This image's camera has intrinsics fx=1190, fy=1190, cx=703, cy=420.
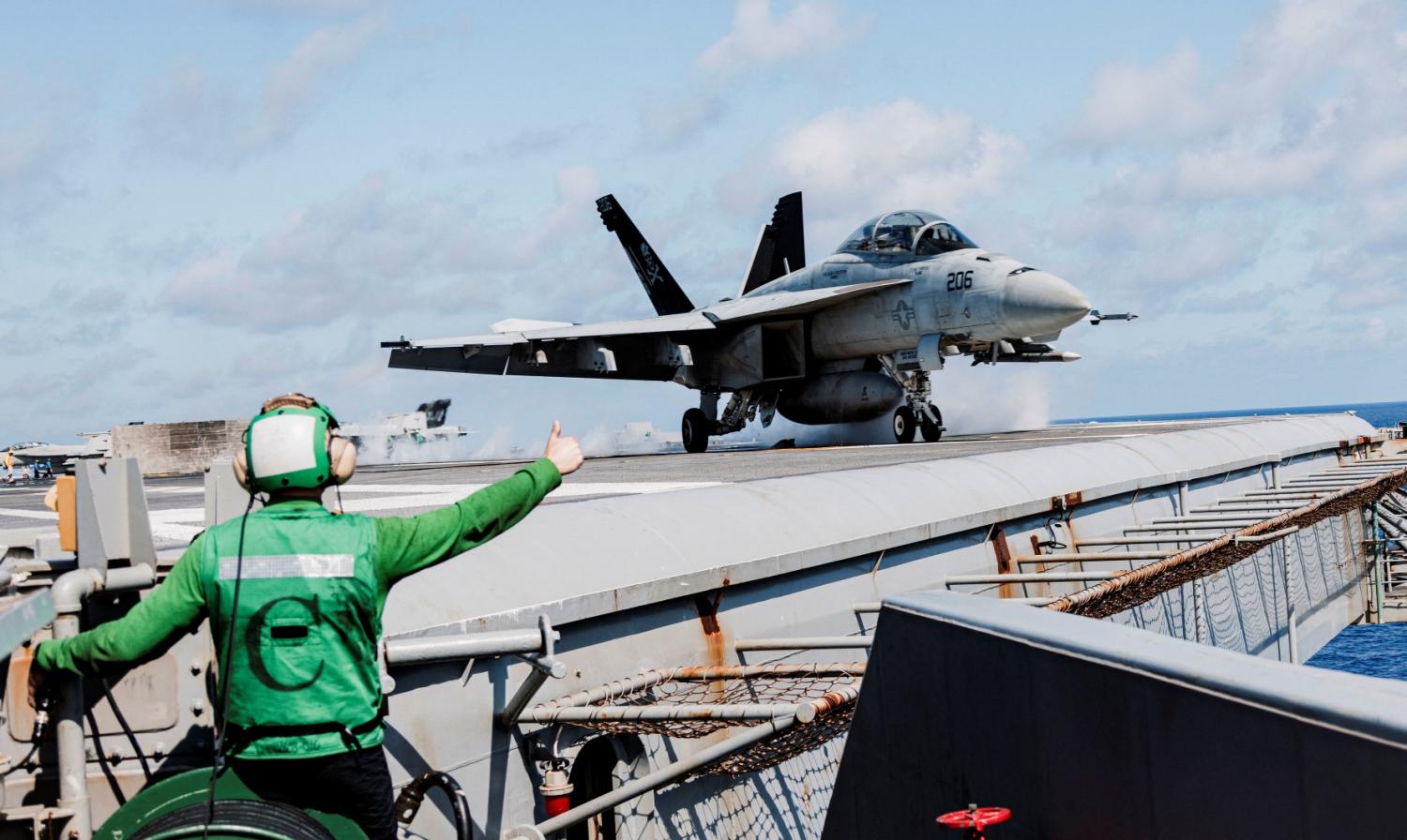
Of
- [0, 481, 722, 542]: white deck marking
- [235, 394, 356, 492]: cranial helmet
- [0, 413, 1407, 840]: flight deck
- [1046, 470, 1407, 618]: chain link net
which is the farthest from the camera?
[0, 481, 722, 542]: white deck marking

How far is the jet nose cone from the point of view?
21406 mm

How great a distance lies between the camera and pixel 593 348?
29094 mm

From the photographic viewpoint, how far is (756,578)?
798cm

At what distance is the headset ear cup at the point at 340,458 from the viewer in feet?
12.3

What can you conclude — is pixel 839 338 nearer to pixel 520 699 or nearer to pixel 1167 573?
pixel 1167 573

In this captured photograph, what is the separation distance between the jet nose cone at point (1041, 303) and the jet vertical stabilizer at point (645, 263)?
665 inches

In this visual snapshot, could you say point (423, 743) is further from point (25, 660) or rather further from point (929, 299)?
point (929, 299)

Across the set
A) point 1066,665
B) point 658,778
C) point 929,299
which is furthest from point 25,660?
point 929,299

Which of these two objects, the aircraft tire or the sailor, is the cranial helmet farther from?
the aircraft tire

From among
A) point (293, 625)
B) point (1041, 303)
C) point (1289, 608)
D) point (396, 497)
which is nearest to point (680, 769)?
point (293, 625)

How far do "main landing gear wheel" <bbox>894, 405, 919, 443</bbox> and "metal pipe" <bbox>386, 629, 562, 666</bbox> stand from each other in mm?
18363

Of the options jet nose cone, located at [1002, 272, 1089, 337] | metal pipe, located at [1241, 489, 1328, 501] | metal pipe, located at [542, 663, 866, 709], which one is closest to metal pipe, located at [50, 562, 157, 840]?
metal pipe, located at [542, 663, 866, 709]

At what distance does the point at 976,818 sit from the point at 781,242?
34.9 m

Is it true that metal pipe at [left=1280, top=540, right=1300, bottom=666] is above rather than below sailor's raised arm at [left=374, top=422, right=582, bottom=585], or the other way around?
below
